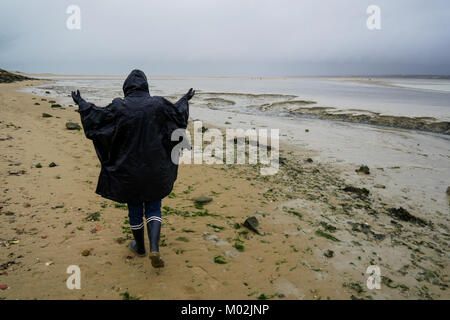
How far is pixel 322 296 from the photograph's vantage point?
11.1 ft

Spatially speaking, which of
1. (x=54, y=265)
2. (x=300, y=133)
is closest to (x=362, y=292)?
(x=54, y=265)

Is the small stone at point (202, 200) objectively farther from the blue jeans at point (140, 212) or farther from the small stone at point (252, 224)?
the blue jeans at point (140, 212)

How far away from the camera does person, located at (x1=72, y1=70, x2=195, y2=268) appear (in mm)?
3010

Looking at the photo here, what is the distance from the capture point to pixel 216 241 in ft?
14.9

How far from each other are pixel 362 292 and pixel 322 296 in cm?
65

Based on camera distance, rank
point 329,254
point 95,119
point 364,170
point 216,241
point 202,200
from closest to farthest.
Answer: point 95,119
point 329,254
point 216,241
point 202,200
point 364,170

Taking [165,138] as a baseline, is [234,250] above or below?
below

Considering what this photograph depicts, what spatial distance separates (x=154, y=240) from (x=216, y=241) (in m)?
1.51

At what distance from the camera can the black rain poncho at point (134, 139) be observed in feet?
9.86

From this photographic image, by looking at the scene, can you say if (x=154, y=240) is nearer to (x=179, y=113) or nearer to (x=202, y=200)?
(x=179, y=113)

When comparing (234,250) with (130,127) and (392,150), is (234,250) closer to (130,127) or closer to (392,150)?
(130,127)

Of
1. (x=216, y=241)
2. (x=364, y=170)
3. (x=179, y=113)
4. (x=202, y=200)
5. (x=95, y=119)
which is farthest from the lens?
(x=364, y=170)

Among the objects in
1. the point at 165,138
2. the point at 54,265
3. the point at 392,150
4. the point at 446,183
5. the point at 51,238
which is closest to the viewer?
the point at 165,138

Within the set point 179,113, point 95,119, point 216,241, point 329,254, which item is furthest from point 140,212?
point 329,254
